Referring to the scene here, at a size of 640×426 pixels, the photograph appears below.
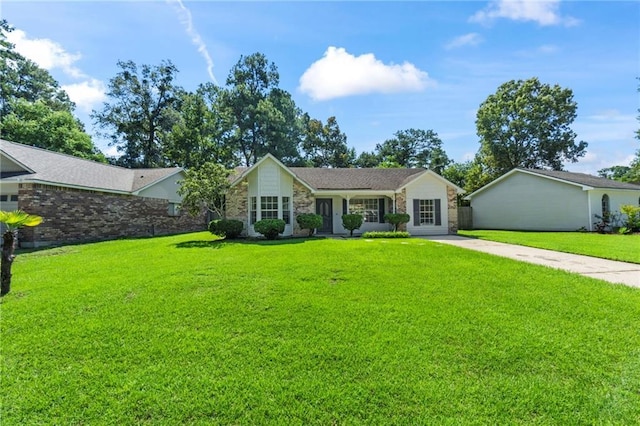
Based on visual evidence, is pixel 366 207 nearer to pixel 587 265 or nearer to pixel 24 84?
pixel 587 265

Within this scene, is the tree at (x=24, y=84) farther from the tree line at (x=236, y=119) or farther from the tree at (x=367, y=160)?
the tree at (x=367, y=160)

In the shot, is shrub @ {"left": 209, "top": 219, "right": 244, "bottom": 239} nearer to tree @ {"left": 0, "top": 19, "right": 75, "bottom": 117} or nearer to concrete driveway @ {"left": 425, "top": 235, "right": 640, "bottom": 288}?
concrete driveway @ {"left": 425, "top": 235, "right": 640, "bottom": 288}

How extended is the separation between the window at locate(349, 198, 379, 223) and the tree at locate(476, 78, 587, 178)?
24.0 meters

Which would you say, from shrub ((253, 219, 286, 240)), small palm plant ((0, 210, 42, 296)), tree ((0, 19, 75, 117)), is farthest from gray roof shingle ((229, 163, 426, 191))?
tree ((0, 19, 75, 117))

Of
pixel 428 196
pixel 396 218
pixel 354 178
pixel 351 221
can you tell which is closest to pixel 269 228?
pixel 351 221

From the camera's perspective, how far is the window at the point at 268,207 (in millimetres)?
17031

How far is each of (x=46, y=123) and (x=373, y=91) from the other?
26515mm

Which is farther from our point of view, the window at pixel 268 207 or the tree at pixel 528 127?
the tree at pixel 528 127

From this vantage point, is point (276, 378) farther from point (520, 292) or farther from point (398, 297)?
point (520, 292)

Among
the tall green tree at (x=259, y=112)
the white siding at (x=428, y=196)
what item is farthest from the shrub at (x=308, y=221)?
the tall green tree at (x=259, y=112)

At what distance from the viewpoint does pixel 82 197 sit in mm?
15883

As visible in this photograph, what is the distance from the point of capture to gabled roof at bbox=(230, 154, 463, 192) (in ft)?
61.6

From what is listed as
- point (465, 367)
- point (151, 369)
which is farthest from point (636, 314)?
point (151, 369)

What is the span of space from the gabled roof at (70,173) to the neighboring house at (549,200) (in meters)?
24.4
